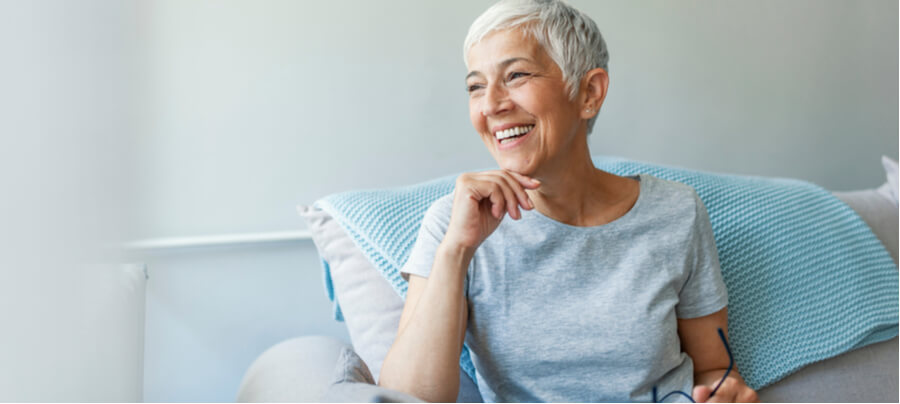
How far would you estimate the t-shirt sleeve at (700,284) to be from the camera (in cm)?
113

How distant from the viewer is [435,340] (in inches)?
38.1

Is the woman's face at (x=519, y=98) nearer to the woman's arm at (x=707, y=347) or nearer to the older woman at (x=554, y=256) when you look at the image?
the older woman at (x=554, y=256)

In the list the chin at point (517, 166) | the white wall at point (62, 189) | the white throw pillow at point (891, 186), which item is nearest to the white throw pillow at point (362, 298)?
the chin at point (517, 166)

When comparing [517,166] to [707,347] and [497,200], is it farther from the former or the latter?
[707,347]

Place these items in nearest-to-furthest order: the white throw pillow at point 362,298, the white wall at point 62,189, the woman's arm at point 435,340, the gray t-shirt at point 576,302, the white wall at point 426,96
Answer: the white wall at point 62,189 → the woman's arm at point 435,340 → the gray t-shirt at point 576,302 → the white throw pillow at point 362,298 → the white wall at point 426,96

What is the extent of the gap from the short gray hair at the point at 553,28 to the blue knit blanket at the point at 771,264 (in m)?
0.38

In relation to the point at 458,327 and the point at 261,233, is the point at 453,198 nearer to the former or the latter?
the point at 458,327

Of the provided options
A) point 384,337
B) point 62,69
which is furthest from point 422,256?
point 62,69

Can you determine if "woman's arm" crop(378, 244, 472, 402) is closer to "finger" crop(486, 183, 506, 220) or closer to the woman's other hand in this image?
"finger" crop(486, 183, 506, 220)

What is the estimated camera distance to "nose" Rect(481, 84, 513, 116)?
1027mm

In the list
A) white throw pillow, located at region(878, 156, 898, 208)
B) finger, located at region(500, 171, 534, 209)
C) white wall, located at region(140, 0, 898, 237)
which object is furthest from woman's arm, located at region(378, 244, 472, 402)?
white throw pillow, located at region(878, 156, 898, 208)

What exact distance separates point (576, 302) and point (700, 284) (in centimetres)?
23

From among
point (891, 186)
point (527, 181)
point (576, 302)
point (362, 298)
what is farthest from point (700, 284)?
point (891, 186)

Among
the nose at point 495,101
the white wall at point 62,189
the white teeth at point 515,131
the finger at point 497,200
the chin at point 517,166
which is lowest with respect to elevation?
the finger at point 497,200
